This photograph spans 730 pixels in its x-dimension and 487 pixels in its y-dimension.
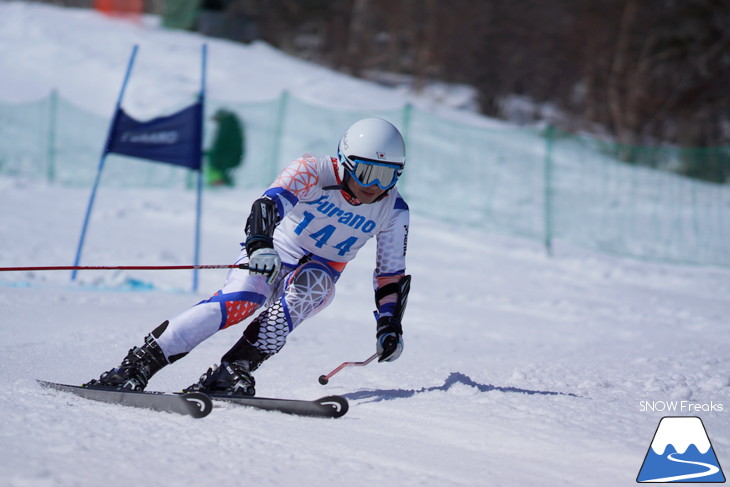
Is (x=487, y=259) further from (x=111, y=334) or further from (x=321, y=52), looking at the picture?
(x=321, y=52)

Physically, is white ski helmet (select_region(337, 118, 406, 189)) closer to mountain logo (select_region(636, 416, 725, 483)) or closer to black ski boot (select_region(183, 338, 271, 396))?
black ski boot (select_region(183, 338, 271, 396))

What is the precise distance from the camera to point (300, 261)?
4.46 metres

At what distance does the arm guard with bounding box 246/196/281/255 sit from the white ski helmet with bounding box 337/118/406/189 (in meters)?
0.49

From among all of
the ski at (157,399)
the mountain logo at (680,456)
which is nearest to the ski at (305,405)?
the ski at (157,399)

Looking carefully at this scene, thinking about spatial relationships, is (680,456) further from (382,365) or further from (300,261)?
(382,365)

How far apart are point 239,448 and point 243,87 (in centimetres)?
1855

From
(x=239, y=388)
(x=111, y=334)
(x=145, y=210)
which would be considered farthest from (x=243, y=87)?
(x=239, y=388)

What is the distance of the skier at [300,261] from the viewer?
12.9ft

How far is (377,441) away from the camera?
11.9 feet

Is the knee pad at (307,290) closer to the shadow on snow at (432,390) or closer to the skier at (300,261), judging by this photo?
the skier at (300,261)

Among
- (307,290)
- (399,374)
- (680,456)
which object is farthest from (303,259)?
(680,456)

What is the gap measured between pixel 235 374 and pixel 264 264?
0.73 metres

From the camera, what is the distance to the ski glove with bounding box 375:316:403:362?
171 inches

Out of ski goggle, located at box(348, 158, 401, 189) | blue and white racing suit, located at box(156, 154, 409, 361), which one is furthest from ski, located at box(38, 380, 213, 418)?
ski goggle, located at box(348, 158, 401, 189)
